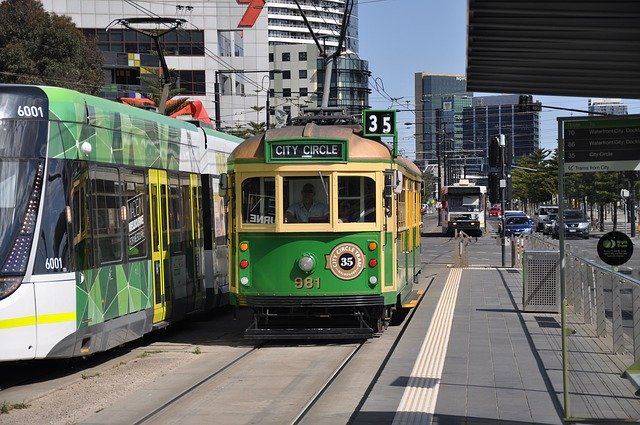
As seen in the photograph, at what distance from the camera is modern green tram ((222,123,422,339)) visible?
49.1 ft

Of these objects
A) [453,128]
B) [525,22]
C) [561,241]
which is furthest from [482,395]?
[453,128]

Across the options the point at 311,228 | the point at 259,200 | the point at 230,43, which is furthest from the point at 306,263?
the point at 230,43

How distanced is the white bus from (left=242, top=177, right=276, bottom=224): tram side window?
42.7 meters

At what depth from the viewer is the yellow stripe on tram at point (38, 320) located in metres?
11.2

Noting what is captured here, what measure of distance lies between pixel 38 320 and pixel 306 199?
486 cm

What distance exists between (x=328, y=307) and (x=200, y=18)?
53.3 m

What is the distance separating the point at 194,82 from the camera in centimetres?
6569

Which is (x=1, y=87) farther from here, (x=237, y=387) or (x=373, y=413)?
(x=373, y=413)

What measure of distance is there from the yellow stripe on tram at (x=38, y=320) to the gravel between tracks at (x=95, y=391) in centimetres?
79

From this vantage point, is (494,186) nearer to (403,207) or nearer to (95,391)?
(403,207)

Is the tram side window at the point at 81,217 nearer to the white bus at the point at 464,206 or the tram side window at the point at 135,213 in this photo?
the tram side window at the point at 135,213

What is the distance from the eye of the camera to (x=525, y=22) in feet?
25.9

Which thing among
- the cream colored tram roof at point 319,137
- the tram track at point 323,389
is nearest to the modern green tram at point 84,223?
the cream colored tram roof at point 319,137

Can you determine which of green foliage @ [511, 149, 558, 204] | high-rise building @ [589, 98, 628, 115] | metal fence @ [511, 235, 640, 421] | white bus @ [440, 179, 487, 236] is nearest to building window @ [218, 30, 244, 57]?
white bus @ [440, 179, 487, 236]
